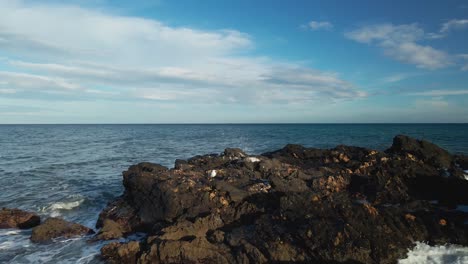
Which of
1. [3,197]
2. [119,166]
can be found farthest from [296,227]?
[119,166]

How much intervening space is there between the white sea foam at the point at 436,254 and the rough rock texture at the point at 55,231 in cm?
1116

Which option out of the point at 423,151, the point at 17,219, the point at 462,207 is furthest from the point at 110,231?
the point at 423,151

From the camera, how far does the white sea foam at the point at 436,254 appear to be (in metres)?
8.71

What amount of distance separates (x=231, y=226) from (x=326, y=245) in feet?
11.7

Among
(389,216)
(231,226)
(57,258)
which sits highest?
(389,216)

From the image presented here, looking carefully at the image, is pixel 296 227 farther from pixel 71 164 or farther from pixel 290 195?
pixel 71 164

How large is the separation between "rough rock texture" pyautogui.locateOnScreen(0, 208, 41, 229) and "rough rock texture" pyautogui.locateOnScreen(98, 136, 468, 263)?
121 inches

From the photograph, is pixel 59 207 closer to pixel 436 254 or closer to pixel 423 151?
pixel 436 254

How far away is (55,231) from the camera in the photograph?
12930 mm

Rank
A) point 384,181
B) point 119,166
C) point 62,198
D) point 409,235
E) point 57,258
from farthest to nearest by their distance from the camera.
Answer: point 119,166 → point 62,198 → point 384,181 → point 57,258 → point 409,235

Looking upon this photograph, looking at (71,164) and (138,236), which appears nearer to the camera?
(138,236)

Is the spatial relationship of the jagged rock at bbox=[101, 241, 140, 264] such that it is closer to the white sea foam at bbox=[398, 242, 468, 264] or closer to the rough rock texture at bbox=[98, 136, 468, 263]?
the rough rock texture at bbox=[98, 136, 468, 263]

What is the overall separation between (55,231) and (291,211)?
8.97 meters

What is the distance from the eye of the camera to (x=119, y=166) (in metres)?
30.6
